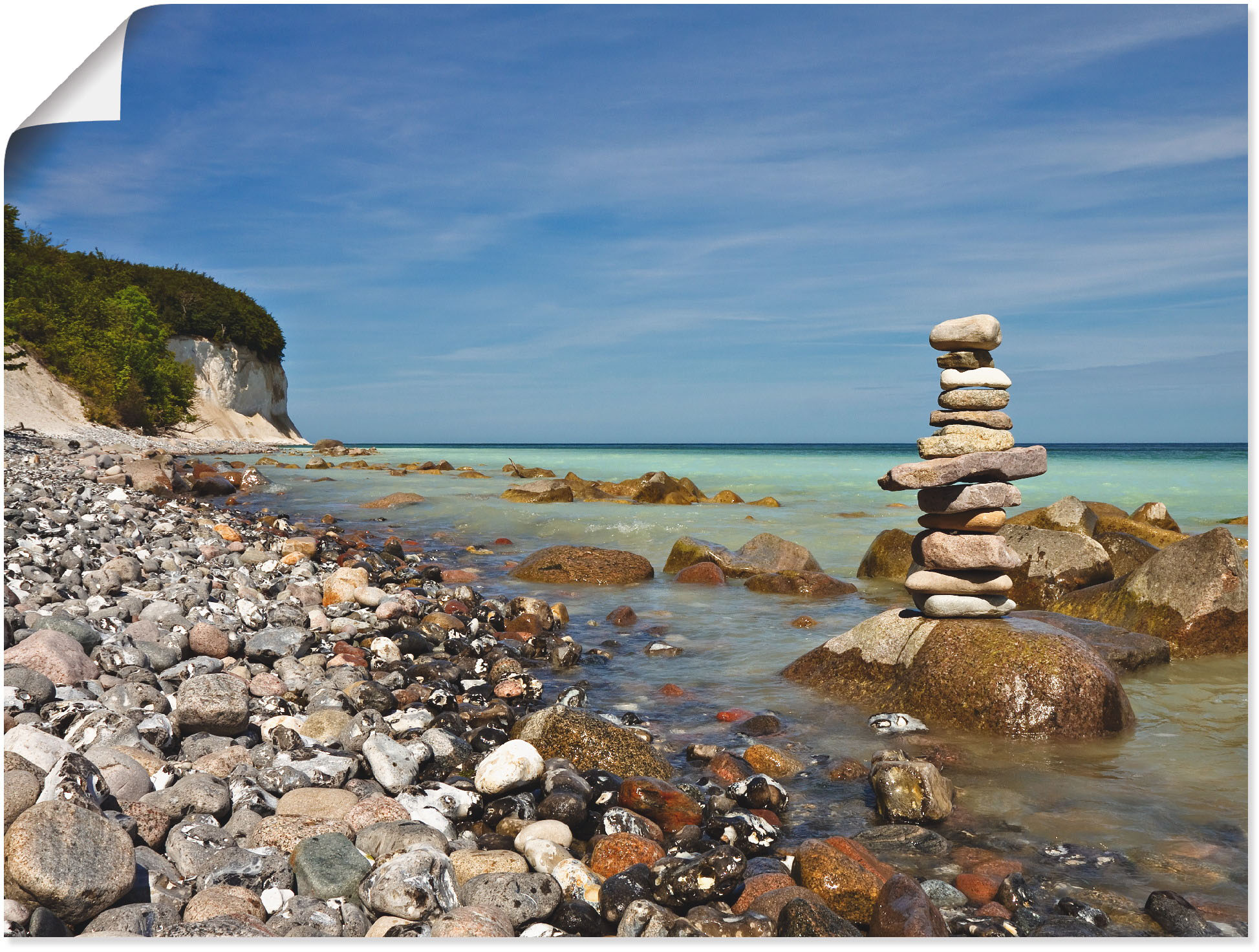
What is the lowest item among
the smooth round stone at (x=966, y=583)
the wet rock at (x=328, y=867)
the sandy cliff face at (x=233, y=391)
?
the wet rock at (x=328, y=867)

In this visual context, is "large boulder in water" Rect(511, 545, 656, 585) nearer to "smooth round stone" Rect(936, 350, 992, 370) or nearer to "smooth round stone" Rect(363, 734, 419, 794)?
"smooth round stone" Rect(936, 350, 992, 370)

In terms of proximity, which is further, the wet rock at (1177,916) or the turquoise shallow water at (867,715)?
the turquoise shallow water at (867,715)

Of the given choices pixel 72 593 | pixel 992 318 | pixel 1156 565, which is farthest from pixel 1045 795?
pixel 72 593

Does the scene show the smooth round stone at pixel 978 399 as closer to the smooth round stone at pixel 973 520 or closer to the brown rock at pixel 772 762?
the smooth round stone at pixel 973 520

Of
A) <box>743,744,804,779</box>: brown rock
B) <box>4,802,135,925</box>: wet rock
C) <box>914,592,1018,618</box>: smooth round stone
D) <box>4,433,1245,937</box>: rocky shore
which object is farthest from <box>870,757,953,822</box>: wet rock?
<box>4,802,135,925</box>: wet rock

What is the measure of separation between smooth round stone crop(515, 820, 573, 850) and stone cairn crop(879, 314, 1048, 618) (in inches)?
161

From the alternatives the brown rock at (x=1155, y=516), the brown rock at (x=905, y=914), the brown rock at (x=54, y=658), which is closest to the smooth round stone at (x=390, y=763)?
the brown rock at (x=54, y=658)

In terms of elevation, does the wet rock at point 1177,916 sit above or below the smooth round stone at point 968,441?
below

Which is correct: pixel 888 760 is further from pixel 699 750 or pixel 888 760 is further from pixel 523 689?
pixel 523 689

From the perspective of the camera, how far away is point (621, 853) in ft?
12.4

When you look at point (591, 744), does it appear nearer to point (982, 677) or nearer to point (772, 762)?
point (772, 762)

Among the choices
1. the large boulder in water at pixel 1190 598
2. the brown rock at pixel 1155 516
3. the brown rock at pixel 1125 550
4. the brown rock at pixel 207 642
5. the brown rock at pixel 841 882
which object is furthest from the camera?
the brown rock at pixel 1155 516

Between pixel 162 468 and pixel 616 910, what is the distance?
69.8ft

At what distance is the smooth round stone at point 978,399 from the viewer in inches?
257
